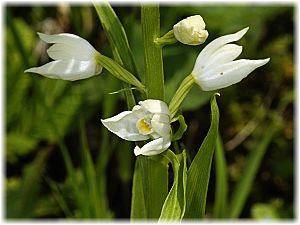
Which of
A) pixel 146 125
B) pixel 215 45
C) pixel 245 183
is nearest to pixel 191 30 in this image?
pixel 215 45

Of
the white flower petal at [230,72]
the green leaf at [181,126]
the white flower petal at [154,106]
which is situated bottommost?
the green leaf at [181,126]

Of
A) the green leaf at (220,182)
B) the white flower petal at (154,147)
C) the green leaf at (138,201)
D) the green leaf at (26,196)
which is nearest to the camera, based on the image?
the white flower petal at (154,147)

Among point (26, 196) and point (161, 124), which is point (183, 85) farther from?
point (26, 196)

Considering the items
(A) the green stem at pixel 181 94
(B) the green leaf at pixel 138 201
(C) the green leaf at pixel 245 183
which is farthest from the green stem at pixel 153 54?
(C) the green leaf at pixel 245 183

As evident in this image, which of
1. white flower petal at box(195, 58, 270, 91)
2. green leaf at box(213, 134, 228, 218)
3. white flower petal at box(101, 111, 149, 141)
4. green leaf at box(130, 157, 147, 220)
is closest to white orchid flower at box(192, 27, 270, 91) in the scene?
white flower petal at box(195, 58, 270, 91)

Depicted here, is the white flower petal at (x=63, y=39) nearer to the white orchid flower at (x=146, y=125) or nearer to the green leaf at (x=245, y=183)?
the white orchid flower at (x=146, y=125)

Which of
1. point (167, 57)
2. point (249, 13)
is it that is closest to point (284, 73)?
point (249, 13)
